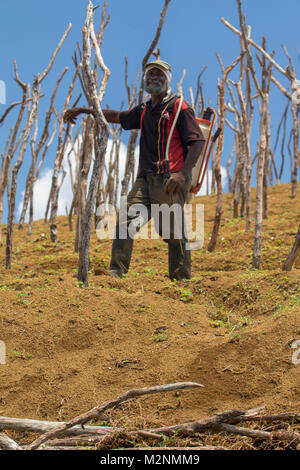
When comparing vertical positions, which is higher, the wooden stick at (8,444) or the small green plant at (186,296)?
the small green plant at (186,296)

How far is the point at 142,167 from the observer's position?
15.4 feet

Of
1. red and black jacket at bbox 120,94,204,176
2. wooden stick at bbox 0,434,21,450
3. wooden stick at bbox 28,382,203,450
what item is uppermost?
red and black jacket at bbox 120,94,204,176

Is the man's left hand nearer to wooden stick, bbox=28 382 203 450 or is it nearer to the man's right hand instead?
the man's right hand

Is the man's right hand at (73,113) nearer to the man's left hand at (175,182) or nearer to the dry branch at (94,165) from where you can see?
the dry branch at (94,165)

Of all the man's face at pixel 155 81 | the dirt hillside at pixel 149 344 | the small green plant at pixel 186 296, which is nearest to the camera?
the dirt hillside at pixel 149 344

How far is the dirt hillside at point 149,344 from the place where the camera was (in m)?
2.54

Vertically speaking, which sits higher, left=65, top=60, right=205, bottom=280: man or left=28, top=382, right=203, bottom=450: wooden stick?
left=65, top=60, right=205, bottom=280: man

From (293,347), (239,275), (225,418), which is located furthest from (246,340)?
(239,275)

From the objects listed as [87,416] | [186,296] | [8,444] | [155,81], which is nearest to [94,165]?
[155,81]

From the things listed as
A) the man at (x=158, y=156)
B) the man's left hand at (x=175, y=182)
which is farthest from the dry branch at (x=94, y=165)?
the man's left hand at (x=175, y=182)

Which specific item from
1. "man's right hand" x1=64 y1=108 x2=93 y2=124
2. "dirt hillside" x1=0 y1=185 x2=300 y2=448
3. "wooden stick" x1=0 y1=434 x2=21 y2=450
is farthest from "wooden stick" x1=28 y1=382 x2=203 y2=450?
"man's right hand" x1=64 y1=108 x2=93 y2=124

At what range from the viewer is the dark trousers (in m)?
4.55
